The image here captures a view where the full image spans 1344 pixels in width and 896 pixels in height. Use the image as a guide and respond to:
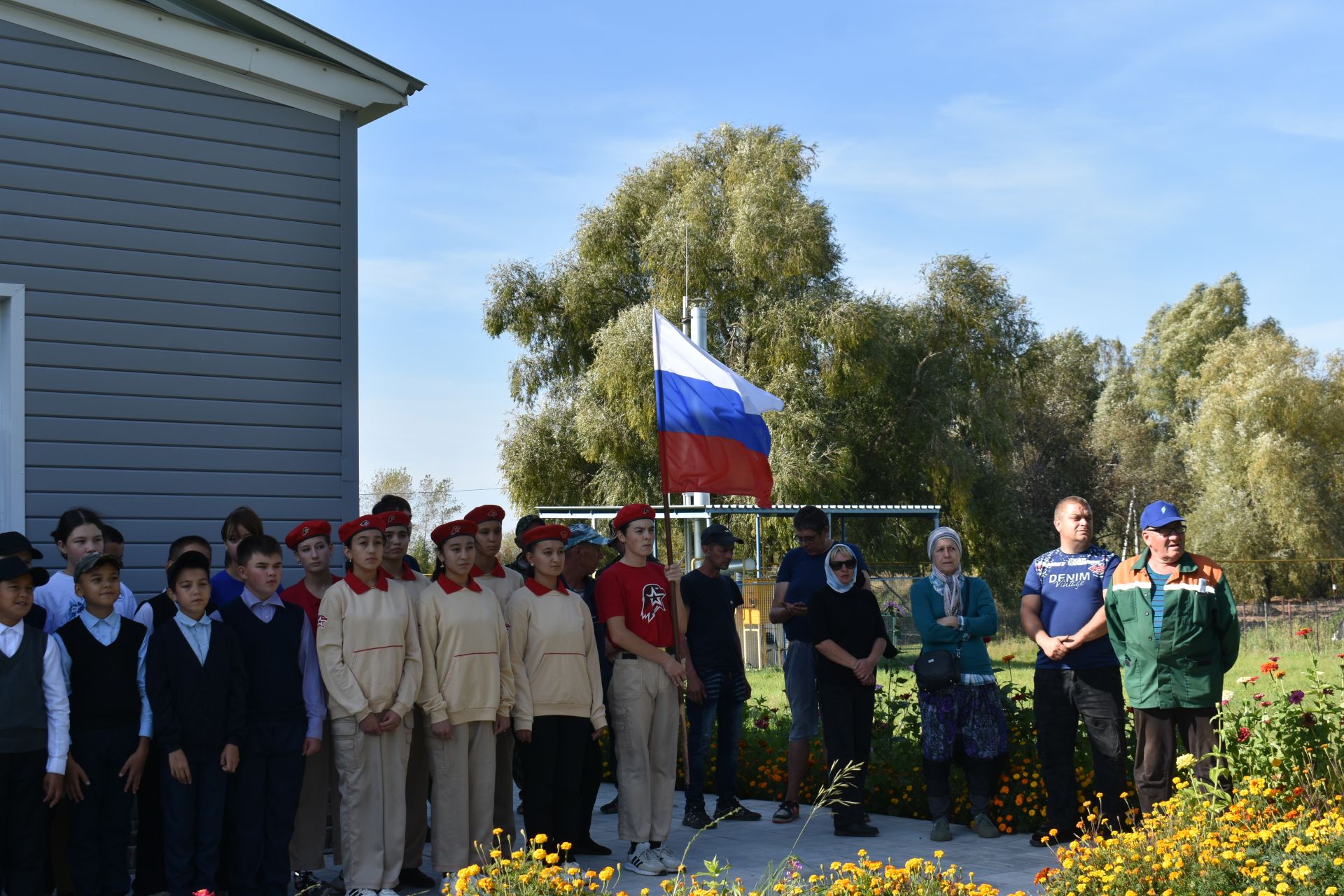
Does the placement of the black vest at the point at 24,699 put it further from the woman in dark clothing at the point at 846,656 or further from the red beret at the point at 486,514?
the woman in dark clothing at the point at 846,656

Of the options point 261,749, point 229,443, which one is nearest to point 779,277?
point 229,443

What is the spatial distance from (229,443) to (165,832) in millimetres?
2440

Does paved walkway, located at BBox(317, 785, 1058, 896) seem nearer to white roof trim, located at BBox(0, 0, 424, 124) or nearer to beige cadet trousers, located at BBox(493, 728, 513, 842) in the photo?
beige cadet trousers, located at BBox(493, 728, 513, 842)

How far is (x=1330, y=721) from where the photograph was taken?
267 inches

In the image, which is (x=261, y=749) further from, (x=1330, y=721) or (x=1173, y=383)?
(x=1173, y=383)

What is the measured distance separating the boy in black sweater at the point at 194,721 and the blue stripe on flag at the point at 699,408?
2858 millimetres

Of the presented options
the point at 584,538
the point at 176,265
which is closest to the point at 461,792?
the point at 584,538

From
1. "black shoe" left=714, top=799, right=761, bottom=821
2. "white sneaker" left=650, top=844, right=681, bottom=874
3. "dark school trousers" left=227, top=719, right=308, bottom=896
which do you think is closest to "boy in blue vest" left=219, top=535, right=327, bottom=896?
"dark school trousers" left=227, top=719, right=308, bottom=896

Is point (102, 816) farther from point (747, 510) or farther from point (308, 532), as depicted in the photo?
point (747, 510)

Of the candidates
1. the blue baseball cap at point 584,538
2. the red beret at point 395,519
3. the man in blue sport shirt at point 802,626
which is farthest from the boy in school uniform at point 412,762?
the man in blue sport shirt at point 802,626

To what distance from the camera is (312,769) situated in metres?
6.30

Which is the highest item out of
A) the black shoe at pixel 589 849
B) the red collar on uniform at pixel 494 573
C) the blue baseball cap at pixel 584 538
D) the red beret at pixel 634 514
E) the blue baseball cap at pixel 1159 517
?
the red beret at pixel 634 514

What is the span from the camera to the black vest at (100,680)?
5746 mm

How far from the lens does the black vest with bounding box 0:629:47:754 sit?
546 cm
